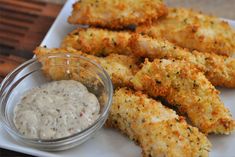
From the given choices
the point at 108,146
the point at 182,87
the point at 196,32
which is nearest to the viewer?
the point at 108,146

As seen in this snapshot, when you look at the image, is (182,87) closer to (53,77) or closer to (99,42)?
(99,42)

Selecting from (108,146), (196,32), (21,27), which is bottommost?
(108,146)

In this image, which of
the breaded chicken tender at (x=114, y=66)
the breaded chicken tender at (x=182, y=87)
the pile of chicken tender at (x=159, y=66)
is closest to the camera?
the pile of chicken tender at (x=159, y=66)

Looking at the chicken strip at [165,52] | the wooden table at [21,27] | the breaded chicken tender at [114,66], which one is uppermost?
the chicken strip at [165,52]

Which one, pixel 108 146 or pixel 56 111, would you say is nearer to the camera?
pixel 56 111

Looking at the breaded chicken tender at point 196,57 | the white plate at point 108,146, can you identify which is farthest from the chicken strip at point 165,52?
the white plate at point 108,146

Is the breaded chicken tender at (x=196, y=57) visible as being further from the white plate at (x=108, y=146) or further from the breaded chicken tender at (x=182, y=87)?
the white plate at (x=108, y=146)

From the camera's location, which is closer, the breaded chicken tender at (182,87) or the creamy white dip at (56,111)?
the creamy white dip at (56,111)

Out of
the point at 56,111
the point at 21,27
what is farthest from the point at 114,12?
the point at 56,111
